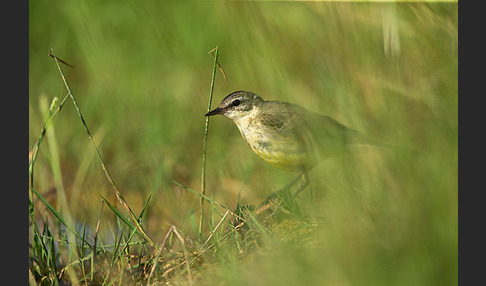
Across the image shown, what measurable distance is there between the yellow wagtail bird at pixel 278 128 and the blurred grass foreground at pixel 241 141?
5 cm

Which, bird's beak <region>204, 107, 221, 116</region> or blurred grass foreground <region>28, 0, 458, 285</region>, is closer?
blurred grass foreground <region>28, 0, 458, 285</region>

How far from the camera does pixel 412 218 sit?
1.58m

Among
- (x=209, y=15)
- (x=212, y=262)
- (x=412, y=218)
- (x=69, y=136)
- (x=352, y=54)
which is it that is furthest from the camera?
(x=69, y=136)

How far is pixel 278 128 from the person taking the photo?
8.30 ft

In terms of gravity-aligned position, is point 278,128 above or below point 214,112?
below

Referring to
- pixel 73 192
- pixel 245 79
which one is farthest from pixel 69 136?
pixel 245 79

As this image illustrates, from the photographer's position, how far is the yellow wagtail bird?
6.49 ft

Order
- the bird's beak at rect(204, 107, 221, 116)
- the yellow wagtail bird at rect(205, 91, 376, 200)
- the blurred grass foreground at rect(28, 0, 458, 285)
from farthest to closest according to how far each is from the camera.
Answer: the bird's beak at rect(204, 107, 221, 116)
the yellow wagtail bird at rect(205, 91, 376, 200)
the blurred grass foreground at rect(28, 0, 458, 285)

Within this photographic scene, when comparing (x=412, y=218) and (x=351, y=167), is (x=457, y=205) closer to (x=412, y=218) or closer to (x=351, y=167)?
(x=412, y=218)

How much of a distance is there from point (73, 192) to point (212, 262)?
889mm

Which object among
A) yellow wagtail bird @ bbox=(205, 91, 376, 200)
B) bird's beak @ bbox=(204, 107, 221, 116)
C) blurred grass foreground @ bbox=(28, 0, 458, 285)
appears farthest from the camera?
bird's beak @ bbox=(204, 107, 221, 116)

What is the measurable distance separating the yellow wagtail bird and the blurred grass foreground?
49mm

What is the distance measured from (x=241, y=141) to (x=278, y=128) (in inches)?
7.6

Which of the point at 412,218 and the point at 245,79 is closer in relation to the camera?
the point at 412,218
